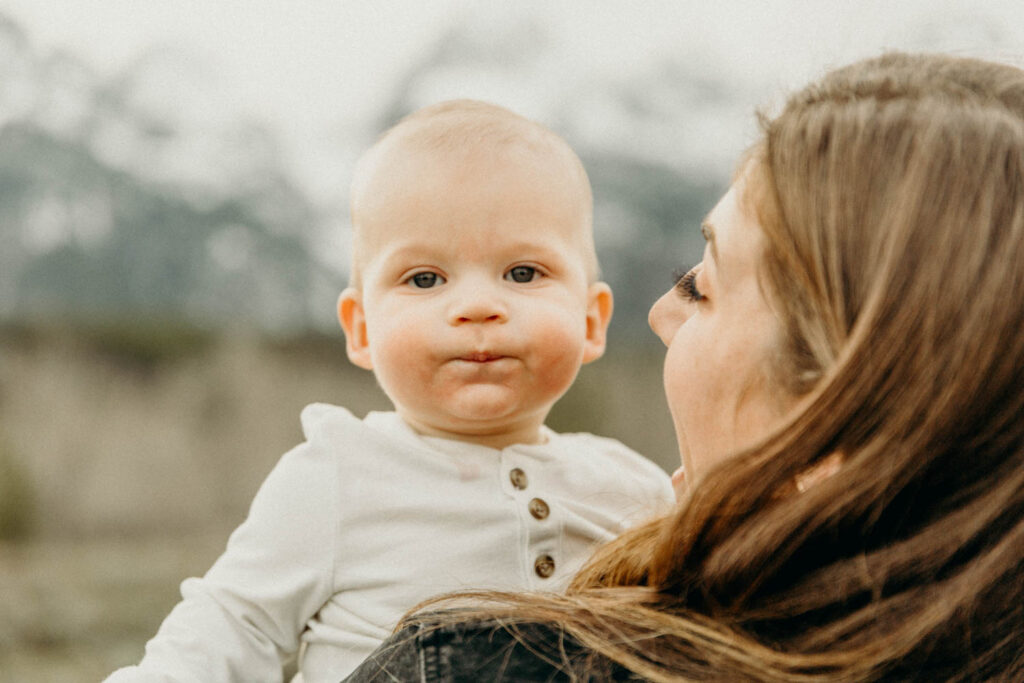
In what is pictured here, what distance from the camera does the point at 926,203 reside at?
1066mm

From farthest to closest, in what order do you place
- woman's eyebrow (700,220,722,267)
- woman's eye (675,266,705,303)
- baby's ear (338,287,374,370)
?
baby's ear (338,287,374,370) < woman's eye (675,266,705,303) < woman's eyebrow (700,220,722,267)

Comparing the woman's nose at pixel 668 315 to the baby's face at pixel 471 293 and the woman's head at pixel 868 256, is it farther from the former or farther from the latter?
the baby's face at pixel 471 293

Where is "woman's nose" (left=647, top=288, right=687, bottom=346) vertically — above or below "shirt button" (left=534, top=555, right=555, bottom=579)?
above

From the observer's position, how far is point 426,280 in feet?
5.56

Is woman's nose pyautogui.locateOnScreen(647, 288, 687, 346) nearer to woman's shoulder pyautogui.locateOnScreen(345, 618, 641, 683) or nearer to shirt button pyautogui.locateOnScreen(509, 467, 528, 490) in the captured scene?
shirt button pyautogui.locateOnScreen(509, 467, 528, 490)

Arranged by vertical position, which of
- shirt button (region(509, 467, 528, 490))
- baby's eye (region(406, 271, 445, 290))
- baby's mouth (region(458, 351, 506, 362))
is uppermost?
baby's eye (region(406, 271, 445, 290))

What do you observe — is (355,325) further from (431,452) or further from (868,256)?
(868,256)

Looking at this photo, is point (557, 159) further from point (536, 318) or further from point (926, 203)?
point (926, 203)

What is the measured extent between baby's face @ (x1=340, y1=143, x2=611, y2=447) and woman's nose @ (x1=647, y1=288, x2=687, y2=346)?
0.23m

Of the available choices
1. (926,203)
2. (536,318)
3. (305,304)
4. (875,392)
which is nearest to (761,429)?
(875,392)

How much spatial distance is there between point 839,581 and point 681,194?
602cm

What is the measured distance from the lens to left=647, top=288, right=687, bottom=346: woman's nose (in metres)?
1.45

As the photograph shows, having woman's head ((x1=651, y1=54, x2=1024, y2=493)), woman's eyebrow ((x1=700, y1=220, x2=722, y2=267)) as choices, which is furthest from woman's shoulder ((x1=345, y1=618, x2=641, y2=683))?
woman's eyebrow ((x1=700, y1=220, x2=722, y2=267))

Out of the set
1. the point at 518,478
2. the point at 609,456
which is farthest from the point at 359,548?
the point at 609,456
